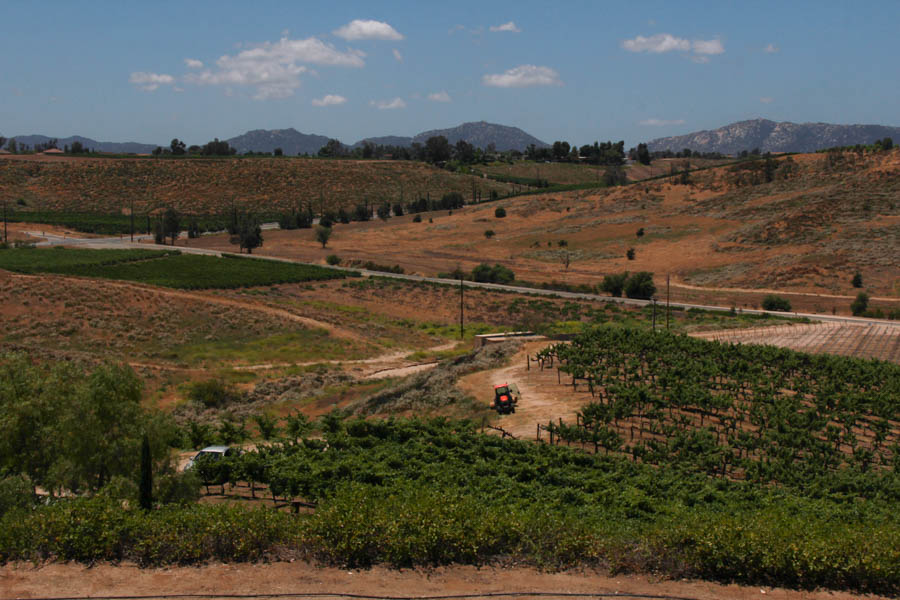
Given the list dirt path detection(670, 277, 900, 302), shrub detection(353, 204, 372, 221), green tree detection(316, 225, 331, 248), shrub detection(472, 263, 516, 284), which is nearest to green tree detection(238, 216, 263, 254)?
green tree detection(316, 225, 331, 248)

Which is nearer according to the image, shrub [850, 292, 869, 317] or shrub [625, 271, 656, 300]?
shrub [850, 292, 869, 317]

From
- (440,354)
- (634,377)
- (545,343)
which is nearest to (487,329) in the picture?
(440,354)

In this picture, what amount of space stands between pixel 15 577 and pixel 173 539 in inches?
104

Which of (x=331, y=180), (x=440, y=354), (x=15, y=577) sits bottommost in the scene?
(x=440, y=354)

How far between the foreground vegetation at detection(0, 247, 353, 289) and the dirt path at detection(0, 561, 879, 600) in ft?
185

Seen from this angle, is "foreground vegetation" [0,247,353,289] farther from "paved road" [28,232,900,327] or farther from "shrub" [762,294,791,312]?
"shrub" [762,294,791,312]

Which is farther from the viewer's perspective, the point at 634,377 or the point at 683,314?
the point at 683,314

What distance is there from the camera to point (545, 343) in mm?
41781

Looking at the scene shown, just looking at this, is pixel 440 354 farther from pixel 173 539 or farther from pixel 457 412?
pixel 173 539

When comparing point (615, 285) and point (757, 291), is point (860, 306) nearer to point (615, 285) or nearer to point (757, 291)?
point (757, 291)

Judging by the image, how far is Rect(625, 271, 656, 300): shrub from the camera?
232 feet

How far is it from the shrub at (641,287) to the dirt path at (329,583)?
5910 centimetres

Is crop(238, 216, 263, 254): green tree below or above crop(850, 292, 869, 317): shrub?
above

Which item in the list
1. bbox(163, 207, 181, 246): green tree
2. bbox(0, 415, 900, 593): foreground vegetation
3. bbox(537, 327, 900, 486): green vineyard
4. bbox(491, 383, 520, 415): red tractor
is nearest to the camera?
bbox(0, 415, 900, 593): foreground vegetation
